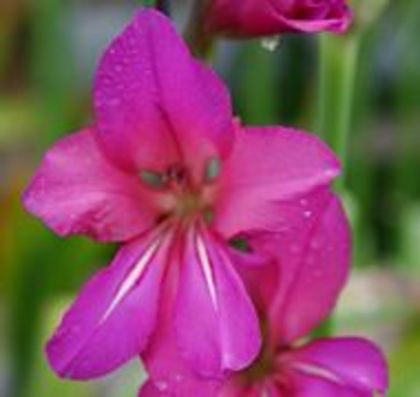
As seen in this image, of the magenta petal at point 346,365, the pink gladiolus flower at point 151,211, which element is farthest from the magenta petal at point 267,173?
the magenta petal at point 346,365

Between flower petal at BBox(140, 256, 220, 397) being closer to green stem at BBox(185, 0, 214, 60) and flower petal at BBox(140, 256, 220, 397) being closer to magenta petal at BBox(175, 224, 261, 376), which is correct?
magenta petal at BBox(175, 224, 261, 376)

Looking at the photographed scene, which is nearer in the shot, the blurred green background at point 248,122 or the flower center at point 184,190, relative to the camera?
the flower center at point 184,190

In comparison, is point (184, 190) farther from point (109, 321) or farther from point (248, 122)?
point (248, 122)

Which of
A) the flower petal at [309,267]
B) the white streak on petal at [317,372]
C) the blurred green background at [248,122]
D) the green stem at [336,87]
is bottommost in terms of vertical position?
the blurred green background at [248,122]

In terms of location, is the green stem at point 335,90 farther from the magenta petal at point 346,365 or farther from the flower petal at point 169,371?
the flower petal at point 169,371

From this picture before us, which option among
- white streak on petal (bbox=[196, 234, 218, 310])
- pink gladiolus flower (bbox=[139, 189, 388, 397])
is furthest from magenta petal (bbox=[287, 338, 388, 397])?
white streak on petal (bbox=[196, 234, 218, 310])

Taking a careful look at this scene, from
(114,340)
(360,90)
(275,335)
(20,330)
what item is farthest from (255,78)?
(114,340)
